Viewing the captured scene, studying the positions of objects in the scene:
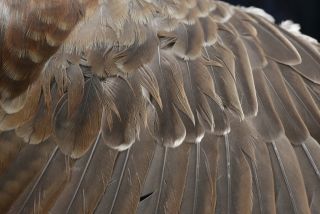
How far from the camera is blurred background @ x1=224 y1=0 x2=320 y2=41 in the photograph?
10.9 ft

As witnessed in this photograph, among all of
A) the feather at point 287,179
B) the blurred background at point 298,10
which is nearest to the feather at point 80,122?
the feather at point 287,179

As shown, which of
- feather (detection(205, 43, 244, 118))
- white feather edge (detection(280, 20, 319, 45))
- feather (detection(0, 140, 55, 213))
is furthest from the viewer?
white feather edge (detection(280, 20, 319, 45))

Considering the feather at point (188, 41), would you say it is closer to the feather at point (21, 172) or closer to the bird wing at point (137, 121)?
the bird wing at point (137, 121)

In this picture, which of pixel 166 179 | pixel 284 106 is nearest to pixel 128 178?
pixel 166 179

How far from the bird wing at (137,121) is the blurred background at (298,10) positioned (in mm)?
1590

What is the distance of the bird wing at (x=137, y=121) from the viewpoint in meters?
1.64

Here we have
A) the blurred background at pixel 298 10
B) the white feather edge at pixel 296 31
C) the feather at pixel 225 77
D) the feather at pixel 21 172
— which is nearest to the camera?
the feather at pixel 21 172

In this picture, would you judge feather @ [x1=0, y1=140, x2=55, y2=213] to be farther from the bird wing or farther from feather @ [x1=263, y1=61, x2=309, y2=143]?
feather @ [x1=263, y1=61, x2=309, y2=143]

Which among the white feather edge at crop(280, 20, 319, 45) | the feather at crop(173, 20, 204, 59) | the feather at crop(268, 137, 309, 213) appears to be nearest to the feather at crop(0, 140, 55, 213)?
the feather at crop(173, 20, 204, 59)

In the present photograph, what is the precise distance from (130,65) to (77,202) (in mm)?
376

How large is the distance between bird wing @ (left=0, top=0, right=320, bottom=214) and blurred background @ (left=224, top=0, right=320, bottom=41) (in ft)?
5.22

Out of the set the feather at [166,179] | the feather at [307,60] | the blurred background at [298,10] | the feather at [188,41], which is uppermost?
the feather at [188,41]

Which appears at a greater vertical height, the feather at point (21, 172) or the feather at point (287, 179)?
the feather at point (287, 179)

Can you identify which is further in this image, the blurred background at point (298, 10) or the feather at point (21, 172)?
the blurred background at point (298, 10)
